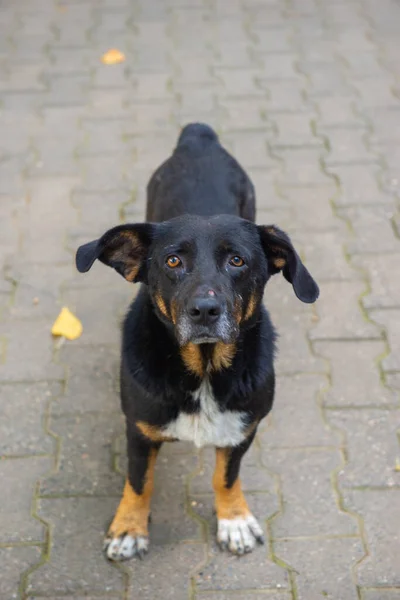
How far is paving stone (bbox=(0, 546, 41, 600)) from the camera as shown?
3.35 m

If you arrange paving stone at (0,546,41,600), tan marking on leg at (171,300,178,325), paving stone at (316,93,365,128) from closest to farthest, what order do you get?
tan marking on leg at (171,300,178,325), paving stone at (0,546,41,600), paving stone at (316,93,365,128)

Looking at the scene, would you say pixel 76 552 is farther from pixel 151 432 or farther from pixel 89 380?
pixel 89 380

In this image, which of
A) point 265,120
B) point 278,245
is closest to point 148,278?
point 278,245

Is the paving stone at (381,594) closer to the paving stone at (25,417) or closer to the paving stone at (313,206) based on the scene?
the paving stone at (25,417)

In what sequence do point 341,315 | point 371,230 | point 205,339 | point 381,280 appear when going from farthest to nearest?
point 371,230 < point 381,280 < point 341,315 < point 205,339

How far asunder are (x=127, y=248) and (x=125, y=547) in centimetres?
128

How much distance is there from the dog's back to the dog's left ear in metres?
0.61

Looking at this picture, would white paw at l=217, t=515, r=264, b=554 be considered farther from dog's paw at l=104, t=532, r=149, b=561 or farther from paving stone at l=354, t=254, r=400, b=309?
paving stone at l=354, t=254, r=400, b=309

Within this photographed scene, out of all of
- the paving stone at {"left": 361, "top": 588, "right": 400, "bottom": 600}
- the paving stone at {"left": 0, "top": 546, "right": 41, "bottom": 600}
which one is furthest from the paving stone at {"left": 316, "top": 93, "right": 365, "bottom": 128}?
the paving stone at {"left": 0, "top": 546, "right": 41, "bottom": 600}

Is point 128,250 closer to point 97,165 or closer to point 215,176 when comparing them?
point 215,176

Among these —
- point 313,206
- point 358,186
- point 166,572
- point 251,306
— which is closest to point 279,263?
point 251,306

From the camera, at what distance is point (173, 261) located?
10.1ft

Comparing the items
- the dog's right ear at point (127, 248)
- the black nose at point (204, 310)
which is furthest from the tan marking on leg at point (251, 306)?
the dog's right ear at point (127, 248)

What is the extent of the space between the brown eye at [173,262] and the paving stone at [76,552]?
1273mm
